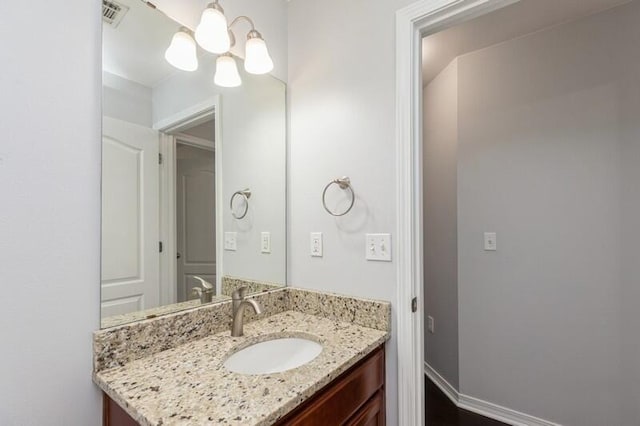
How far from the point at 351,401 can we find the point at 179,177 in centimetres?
104

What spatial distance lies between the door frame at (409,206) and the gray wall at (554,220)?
1069mm

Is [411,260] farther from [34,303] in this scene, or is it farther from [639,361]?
[639,361]

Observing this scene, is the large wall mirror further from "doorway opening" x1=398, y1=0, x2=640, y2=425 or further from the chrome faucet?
"doorway opening" x1=398, y1=0, x2=640, y2=425

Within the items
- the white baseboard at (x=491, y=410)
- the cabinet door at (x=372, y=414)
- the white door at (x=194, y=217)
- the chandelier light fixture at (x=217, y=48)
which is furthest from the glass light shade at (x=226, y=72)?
the white baseboard at (x=491, y=410)

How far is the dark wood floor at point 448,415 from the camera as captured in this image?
6.23 ft

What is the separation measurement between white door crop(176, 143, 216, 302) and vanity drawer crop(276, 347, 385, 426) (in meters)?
0.65

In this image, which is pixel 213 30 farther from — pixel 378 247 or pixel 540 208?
pixel 540 208

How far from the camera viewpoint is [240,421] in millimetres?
632

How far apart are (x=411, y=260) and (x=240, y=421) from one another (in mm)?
808

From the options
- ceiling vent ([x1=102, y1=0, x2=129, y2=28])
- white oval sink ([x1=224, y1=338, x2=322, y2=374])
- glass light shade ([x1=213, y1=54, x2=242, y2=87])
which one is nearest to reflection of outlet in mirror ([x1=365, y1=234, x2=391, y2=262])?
white oval sink ([x1=224, y1=338, x2=322, y2=374])

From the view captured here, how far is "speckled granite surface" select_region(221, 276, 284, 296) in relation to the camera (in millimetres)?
1335

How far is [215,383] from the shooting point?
0.79 metres

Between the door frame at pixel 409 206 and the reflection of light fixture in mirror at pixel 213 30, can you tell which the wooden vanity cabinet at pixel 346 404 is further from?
the reflection of light fixture in mirror at pixel 213 30

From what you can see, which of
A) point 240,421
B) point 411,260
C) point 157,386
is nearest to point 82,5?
point 157,386
